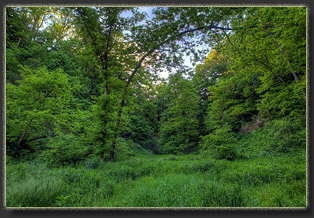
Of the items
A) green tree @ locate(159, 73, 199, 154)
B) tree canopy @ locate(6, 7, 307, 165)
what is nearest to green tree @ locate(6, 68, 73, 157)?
A: tree canopy @ locate(6, 7, 307, 165)

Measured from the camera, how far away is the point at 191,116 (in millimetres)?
15852

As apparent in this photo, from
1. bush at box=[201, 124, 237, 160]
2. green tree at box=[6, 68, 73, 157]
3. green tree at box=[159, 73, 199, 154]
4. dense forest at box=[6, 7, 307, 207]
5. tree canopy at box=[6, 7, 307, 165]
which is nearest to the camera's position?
dense forest at box=[6, 7, 307, 207]

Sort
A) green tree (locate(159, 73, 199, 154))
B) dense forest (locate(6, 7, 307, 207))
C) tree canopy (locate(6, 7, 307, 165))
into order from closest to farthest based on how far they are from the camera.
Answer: dense forest (locate(6, 7, 307, 207))
tree canopy (locate(6, 7, 307, 165))
green tree (locate(159, 73, 199, 154))

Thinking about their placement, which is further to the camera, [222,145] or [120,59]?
[222,145]

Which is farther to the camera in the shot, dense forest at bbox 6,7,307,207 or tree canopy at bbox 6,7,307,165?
tree canopy at bbox 6,7,307,165

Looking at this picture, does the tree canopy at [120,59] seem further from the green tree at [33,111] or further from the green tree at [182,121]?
the green tree at [182,121]

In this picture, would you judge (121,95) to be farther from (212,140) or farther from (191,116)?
(191,116)

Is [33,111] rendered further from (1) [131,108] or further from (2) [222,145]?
(2) [222,145]

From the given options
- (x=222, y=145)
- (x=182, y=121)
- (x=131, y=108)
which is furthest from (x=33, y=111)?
(x=182, y=121)

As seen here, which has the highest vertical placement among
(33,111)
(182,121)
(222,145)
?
(33,111)

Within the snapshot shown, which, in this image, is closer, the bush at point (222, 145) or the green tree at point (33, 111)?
the green tree at point (33, 111)

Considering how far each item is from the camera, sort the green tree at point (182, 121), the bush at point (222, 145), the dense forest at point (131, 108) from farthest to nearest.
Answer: the green tree at point (182, 121), the bush at point (222, 145), the dense forest at point (131, 108)

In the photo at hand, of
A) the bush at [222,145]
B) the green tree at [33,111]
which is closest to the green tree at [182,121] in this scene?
the bush at [222,145]

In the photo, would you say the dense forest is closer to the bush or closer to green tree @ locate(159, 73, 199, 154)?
the bush
